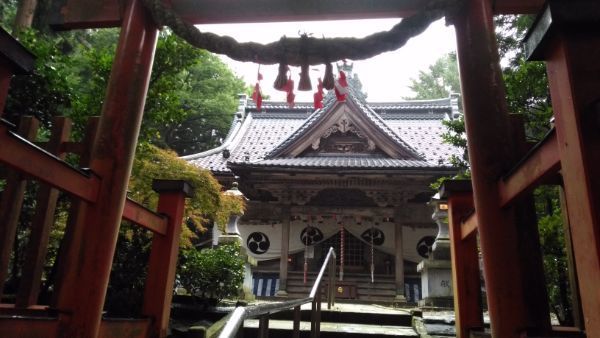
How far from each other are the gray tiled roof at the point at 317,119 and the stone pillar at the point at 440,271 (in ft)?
9.74

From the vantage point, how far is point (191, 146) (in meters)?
23.9

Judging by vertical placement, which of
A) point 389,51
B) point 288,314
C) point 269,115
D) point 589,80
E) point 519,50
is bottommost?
point 288,314

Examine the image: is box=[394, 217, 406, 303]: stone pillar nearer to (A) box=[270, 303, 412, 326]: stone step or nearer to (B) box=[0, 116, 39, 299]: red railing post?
(A) box=[270, 303, 412, 326]: stone step

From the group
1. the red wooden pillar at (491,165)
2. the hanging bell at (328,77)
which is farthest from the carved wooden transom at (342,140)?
the red wooden pillar at (491,165)

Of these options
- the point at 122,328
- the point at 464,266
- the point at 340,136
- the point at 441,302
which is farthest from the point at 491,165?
the point at 340,136

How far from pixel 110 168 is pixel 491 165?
2.50 meters

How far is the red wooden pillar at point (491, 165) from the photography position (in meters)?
2.29

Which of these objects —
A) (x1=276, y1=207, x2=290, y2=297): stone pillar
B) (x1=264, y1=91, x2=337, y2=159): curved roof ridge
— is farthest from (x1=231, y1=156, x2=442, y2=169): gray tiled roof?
(x1=276, y1=207, x2=290, y2=297): stone pillar

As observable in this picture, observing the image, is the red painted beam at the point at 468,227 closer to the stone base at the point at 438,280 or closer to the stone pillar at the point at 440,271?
the stone pillar at the point at 440,271

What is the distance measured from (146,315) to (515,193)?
9.26 feet

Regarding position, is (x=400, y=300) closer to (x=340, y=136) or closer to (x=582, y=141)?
(x=340, y=136)

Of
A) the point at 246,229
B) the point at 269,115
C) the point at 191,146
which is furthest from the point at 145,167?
the point at 191,146

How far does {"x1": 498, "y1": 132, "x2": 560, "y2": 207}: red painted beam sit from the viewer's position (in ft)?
5.74

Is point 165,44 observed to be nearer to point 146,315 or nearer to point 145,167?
point 145,167
